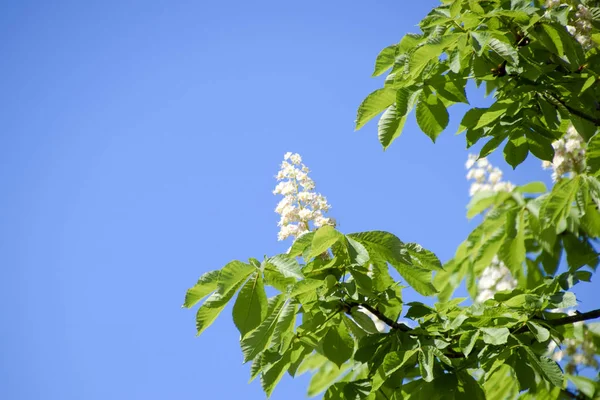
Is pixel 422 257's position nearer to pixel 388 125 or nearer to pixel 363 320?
pixel 363 320

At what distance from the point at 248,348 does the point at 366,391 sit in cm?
52

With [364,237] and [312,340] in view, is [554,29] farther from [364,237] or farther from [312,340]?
[312,340]

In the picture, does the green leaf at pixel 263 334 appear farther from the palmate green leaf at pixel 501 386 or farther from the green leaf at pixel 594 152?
the green leaf at pixel 594 152

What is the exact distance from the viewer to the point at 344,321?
2.09m

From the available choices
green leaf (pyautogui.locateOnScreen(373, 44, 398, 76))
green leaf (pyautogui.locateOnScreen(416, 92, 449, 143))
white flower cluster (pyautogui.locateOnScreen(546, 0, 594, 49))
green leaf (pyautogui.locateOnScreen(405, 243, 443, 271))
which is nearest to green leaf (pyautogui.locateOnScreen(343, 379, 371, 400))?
green leaf (pyautogui.locateOnScreen(405, 243, 443, 271))

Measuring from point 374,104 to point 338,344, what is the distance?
86cm

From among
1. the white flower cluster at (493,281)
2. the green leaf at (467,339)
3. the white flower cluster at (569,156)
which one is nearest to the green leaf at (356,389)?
the green leaf at (467,339)

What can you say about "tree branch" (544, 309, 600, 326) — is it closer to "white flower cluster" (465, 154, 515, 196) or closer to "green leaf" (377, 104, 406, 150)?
"green leaf" (377, 104, 406, 150)

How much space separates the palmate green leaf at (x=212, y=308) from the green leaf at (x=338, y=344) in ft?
1.32

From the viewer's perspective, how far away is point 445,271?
204 cm

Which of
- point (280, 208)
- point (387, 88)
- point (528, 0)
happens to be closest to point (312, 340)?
point (280, 208)

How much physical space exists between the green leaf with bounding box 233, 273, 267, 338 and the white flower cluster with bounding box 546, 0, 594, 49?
6.64 ft

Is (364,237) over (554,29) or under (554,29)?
under

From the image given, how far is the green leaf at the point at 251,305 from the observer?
6.04ft
